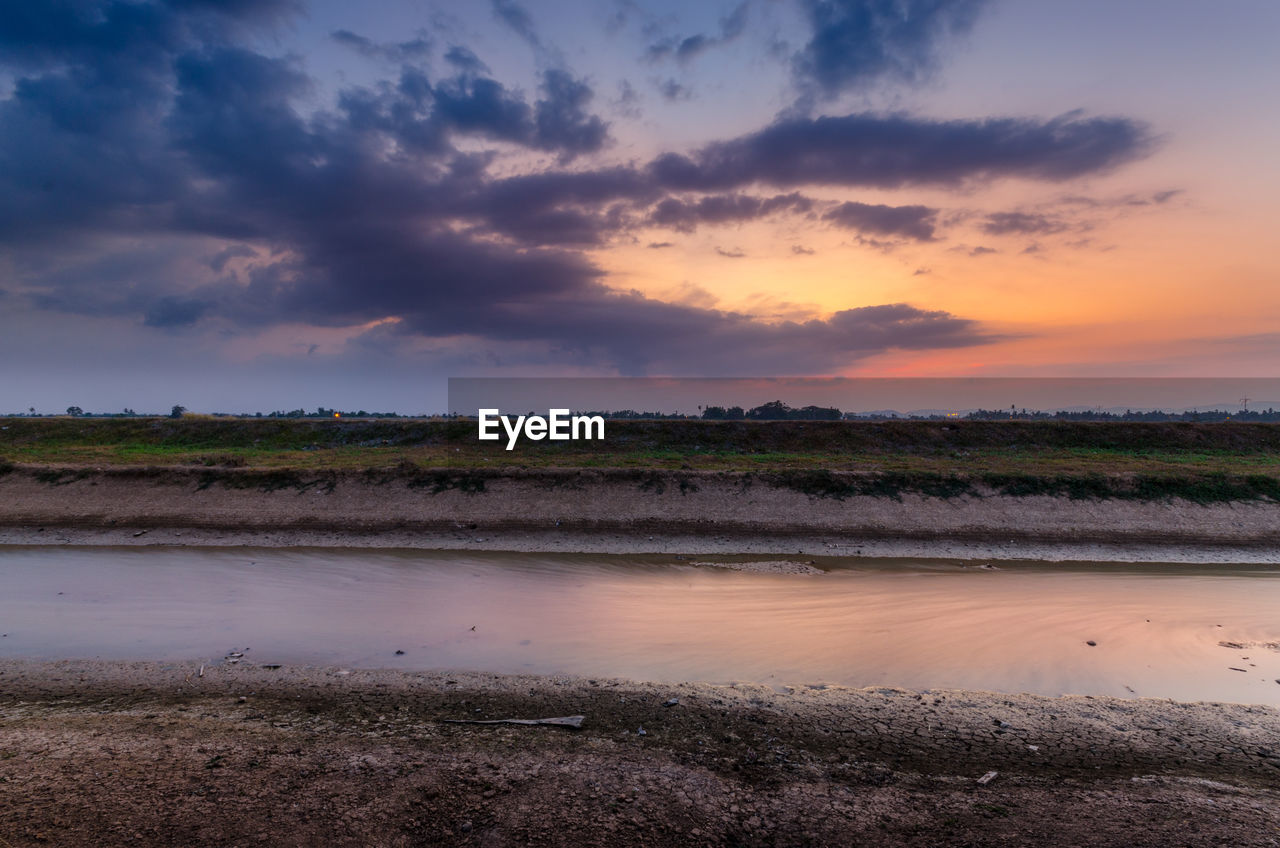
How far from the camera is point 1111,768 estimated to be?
264 inches

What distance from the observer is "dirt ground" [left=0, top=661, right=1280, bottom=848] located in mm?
5320

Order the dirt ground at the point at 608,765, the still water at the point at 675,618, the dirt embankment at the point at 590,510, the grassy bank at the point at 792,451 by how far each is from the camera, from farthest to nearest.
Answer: the grassy bank at the point at 792,451, the dirt embankment at the point at 590,510, the still water at the point at 675,618, the dirt ground at the point at 608,765

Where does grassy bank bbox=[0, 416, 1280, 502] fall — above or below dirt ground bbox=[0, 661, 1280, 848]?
above

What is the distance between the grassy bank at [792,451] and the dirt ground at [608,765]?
622 inches

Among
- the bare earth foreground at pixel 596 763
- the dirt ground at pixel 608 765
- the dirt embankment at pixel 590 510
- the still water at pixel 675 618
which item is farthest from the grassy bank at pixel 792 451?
the dirt ground at pixel 608 765

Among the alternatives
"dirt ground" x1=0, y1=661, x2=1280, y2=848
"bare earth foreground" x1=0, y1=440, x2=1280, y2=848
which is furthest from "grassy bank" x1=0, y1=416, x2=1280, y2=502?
"dirt ground" x1=0, y1=661, x2=1280, y2=848

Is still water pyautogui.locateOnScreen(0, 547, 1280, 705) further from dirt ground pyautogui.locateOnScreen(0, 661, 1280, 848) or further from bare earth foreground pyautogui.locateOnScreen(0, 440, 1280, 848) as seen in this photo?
dirt ground pyautogui.locateOnScreen(0, 661, 1280, 848)

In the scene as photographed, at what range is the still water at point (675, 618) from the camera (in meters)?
10.3

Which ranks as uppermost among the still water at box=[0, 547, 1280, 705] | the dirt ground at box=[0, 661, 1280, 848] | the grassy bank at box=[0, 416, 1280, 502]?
the grassy bank at box=[0, 416, 1280, 502]

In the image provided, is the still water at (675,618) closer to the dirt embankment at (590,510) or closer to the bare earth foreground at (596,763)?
the bare earth foreground at (596,763)

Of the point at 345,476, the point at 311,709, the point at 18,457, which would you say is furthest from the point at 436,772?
the point at 18,457

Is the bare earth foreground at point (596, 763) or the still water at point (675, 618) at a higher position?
the bare earth foreground at point (596, 763)

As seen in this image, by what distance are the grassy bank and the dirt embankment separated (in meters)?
0.71

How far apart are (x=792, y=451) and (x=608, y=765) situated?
1256 inches
